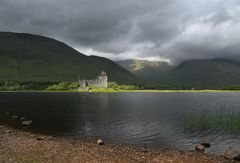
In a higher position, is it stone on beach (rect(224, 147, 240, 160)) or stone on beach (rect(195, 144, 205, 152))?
stone on beach (rect(224, 147, 240, 160))

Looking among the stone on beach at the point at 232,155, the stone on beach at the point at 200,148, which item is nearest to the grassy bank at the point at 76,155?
the stone on beach at the point at 232,155

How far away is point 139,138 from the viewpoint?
193ft

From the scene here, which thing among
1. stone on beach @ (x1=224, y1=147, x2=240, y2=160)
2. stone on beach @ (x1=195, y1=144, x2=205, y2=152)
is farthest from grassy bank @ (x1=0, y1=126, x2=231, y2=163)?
stone on beach @ (x1=195, y1=144, x2=205, y2=152)

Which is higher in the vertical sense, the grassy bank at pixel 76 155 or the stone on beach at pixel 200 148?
the grassy bank at pixel 76 155

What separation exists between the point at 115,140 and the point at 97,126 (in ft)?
61.4

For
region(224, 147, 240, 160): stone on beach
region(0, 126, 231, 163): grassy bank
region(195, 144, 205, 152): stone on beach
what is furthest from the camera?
region(195, 144, 205, 152): stone on beach

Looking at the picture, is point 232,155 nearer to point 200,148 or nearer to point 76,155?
point 200,148

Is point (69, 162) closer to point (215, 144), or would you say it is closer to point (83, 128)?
point (215, 144)

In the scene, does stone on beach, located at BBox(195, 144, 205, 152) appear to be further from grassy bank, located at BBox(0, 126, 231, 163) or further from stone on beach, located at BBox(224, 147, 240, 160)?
stone on beach, located at BBox(224, 147, 240, 160)

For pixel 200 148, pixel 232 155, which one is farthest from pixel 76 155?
pixel 232 155

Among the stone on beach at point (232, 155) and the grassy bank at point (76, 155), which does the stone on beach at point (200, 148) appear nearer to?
the grassy bank at point (76, 155)

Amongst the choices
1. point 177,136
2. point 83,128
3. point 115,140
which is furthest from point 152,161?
point 83,128

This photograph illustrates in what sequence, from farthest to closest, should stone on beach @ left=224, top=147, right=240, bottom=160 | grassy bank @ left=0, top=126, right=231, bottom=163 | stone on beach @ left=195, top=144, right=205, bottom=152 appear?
stone on beach @ left=195, top=144, right=205, bottom=152, stone on beach @ left=224, top=147, right=240, bottom=160, grassy bank @ left=0, top=126, right=231, bottom=163

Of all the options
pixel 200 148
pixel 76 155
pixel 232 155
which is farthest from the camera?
pixel 200 148
